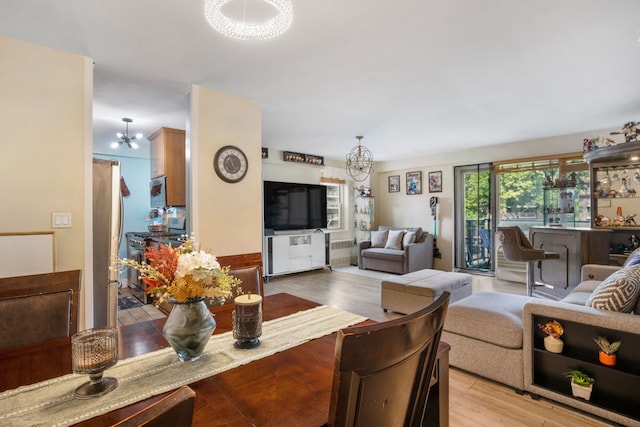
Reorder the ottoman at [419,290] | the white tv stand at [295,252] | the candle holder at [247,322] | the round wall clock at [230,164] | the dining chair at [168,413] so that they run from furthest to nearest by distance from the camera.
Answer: the white tv stand at [295,252]
the ottoman at [419,290]
the round wall clock at [230,164]
the candle holder at [247,322]
the dining chair at [168,413]

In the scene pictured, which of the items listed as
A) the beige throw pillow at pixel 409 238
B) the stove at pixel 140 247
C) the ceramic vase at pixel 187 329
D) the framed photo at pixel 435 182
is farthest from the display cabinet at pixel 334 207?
the ceramic vase at pixel 187 329

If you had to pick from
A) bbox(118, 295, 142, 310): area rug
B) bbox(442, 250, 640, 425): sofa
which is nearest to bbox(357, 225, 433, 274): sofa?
bbox(442, 250, 640, 425): sofa

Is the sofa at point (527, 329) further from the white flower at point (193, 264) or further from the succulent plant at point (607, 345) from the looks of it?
the white flower at point (193, 264)

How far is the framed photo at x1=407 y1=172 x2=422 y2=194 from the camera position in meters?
6.99

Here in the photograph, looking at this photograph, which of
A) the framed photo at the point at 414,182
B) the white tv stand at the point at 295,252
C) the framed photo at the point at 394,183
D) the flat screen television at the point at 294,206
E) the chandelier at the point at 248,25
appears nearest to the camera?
the chandelier at the point at 248,25

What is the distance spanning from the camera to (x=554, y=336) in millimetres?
1955

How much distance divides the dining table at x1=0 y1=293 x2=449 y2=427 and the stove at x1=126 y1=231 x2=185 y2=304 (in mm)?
2903

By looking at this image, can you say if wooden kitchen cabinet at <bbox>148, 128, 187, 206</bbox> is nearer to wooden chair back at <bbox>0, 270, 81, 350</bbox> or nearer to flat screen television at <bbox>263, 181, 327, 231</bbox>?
flat screen television at <bbox>263, 181, 327, 231</bbox>

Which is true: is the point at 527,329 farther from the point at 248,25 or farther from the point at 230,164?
the point at 230,164

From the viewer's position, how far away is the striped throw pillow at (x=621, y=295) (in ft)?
5.89

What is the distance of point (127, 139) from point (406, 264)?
4985mm

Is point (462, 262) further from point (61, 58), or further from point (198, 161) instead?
point (61, 58)

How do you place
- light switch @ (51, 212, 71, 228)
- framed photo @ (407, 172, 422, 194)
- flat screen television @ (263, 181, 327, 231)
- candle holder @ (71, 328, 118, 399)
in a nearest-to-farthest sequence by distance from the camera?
candle holder @ (71, 328, 118, 399)
light switch @ (51, 212, 71, 228)
flat screen television @ (263, 181, 327, 231)
framed photo @ (407, 172, 422, 194)

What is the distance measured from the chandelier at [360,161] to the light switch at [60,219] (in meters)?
3.81
